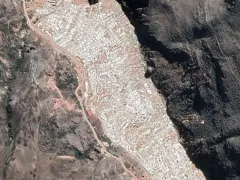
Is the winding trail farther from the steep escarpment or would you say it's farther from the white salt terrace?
the steep escarpment

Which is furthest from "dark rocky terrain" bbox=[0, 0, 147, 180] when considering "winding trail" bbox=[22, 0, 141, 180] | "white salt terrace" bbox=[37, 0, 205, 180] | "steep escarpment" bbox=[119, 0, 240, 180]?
"steep escarpment" bbox=[119, 0, 240, 180]

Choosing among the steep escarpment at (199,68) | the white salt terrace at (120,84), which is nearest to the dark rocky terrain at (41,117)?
the white salt terrace at (120,84)

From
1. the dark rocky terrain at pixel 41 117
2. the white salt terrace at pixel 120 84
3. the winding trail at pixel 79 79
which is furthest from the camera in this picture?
the white salt terrace at pixel 120 84

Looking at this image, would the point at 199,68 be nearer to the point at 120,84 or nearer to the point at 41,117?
the point at 120,84

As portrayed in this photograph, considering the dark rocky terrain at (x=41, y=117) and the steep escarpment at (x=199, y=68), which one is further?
the steep escarpment at (x=199, y=68)

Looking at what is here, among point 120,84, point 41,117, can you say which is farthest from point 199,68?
point 41,117

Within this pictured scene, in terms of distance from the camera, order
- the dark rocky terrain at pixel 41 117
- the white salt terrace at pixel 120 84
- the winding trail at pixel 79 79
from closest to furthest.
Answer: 1. the dark rocky terrain at pixel 41 117
2. the winding trail at pixel 79 79
3. the white salt terrace at pixel 120 84

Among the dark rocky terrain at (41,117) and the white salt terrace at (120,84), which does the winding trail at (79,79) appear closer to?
the dark rocky terrain at (41,117)
